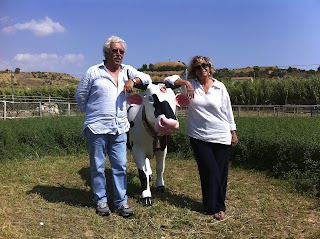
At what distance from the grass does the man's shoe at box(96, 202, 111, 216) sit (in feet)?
0.26

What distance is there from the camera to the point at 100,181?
444 cm

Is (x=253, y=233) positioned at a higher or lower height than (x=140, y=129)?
lower

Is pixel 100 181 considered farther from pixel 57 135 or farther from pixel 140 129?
pixel 57 135

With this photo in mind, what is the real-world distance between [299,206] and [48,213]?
3.12 m

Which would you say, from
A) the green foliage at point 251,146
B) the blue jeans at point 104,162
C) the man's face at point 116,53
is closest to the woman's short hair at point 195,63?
the man's face at point 116,53

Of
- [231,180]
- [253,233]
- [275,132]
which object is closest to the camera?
[253,233]

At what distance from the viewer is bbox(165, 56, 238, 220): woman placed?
175 inches

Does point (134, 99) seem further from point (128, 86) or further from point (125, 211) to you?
point (125, 211)

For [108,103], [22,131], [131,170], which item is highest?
[108,103]

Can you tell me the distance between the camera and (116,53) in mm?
4289

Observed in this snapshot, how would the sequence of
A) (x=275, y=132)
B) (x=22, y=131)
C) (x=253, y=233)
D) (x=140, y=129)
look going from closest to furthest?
(x=253, y=233) < (x=140, y=129) < (x=275, y=132) < (x=22, y=131)

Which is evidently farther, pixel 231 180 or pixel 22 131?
pixel 22 131

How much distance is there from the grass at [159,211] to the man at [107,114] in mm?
323

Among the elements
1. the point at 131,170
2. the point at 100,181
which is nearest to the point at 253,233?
the point at 100,181
